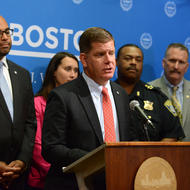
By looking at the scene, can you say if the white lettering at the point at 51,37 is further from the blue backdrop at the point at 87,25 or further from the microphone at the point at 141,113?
the microphone at the point at 141,113

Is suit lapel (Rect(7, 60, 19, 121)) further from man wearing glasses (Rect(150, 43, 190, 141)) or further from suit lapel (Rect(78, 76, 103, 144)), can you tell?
man wearing glasses (Rect(150, 43, 190, 141))

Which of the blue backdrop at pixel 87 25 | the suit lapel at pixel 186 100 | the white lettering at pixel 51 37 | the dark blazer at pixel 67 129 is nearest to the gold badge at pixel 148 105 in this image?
the suit lapel at pixel 186 100

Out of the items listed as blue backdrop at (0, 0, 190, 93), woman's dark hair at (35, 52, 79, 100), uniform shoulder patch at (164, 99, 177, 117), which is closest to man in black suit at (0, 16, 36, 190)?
woman's dark hair at (35, 52, 79, 100)

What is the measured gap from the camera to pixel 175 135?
4012 mm

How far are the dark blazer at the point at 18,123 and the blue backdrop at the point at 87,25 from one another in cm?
78

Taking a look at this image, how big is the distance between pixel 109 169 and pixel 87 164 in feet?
0.61

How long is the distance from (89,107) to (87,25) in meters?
2.28

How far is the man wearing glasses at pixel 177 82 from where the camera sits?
4.38 metres

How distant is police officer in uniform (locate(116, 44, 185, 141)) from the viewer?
13.1 feet

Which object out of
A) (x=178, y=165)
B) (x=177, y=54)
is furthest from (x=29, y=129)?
(x=177, y=54)

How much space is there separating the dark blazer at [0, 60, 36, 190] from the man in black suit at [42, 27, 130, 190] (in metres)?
0.66

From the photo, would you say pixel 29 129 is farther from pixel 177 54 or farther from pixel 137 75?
pixel 177 54

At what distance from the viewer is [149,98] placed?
409cm

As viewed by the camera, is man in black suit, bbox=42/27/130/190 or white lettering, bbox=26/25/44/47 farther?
white lettering, bbox=26/25/44/47
